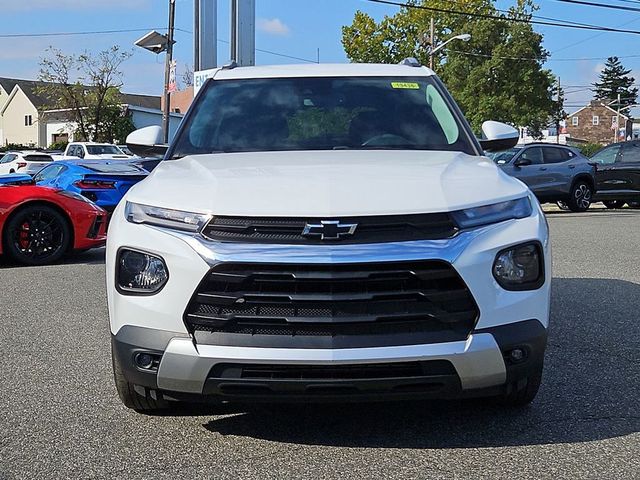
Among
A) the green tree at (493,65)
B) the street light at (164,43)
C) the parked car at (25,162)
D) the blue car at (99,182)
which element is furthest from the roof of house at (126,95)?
the blue car at (99,182)

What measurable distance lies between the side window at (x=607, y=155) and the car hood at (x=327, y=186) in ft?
59.4

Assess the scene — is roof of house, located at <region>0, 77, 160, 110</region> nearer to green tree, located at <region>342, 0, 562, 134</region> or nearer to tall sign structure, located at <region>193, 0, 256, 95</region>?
green tree, located at <region>342, 0, 562, 134</region>

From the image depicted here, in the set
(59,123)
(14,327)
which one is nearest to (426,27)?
(59,123)

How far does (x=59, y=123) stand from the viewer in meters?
Result: 69.3

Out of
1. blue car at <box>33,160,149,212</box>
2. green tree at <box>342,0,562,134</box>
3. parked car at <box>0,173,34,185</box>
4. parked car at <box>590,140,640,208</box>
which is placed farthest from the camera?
green tree at <box>342,0,562,134</box>

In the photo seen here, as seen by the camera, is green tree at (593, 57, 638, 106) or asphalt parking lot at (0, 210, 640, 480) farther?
green tree at (593, 57, 638, 106)

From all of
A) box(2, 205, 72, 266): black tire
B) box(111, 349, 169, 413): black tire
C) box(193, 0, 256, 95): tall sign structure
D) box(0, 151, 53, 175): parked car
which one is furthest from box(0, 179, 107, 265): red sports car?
box(0, 151, 53, 175): parked car

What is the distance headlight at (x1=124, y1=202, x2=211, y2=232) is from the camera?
335 cm

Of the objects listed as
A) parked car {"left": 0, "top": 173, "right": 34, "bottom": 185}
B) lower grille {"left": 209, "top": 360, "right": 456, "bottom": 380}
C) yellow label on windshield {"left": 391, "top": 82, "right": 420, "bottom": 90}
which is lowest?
lower grille {"left": 209, "top": 360, "right": 456, "bottom": 380}

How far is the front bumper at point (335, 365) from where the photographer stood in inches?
125

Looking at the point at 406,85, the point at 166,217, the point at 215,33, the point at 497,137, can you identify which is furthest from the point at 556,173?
the point at 166,217

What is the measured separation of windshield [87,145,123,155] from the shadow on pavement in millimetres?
30921

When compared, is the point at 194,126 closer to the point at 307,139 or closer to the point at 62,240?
the point at 307,139

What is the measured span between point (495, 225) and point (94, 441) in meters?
1.99
